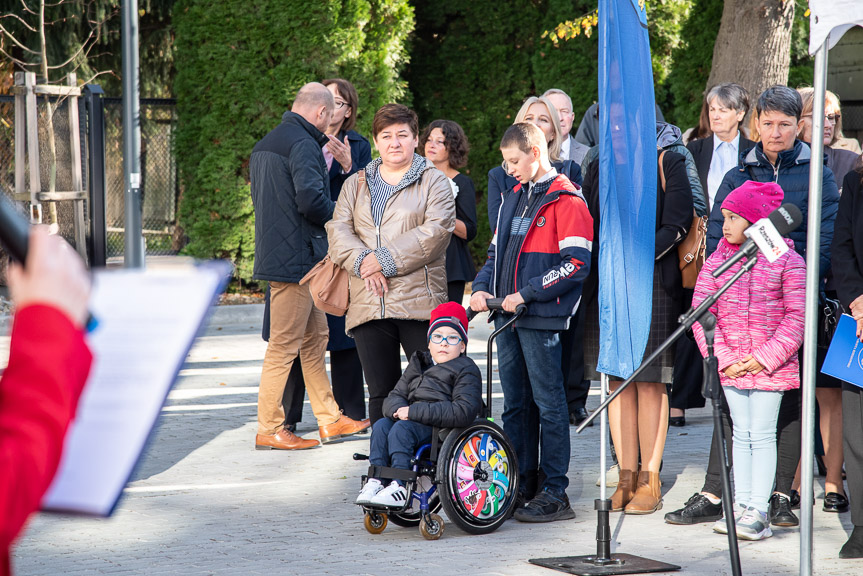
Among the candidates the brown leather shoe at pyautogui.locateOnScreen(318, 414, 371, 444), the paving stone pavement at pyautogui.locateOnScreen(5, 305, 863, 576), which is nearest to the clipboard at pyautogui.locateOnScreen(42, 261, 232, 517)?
the paving stone pavement at pyautogui.locateOnScreen(5, 305, 863, 576)

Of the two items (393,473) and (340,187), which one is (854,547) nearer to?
(393,473)

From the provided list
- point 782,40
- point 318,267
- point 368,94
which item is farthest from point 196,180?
point 318,267

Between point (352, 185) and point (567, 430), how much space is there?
1.92 metres

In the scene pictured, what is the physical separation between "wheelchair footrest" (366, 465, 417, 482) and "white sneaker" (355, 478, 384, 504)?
0.11 feet

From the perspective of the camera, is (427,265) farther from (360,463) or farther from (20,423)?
(20,423)

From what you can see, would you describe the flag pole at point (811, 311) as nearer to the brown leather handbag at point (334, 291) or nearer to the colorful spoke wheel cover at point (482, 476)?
the colorful spoke wheel cover at point (482, 476)

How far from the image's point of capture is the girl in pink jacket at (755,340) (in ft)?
16.2

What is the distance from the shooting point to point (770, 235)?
3.84 metres

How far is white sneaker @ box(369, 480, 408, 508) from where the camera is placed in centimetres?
508

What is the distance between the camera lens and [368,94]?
14734 mm

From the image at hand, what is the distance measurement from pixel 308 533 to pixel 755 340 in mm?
2342

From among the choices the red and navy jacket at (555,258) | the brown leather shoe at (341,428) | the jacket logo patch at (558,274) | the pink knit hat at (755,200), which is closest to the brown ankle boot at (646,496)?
the red and navy jacket at (555,258)

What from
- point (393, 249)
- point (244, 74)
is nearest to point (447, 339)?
point (393, 249)

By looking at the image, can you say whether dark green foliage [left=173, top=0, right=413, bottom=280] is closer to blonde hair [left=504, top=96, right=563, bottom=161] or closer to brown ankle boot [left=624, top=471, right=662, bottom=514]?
blonde hair [left=504, top=96, right=563, bottom=161]
